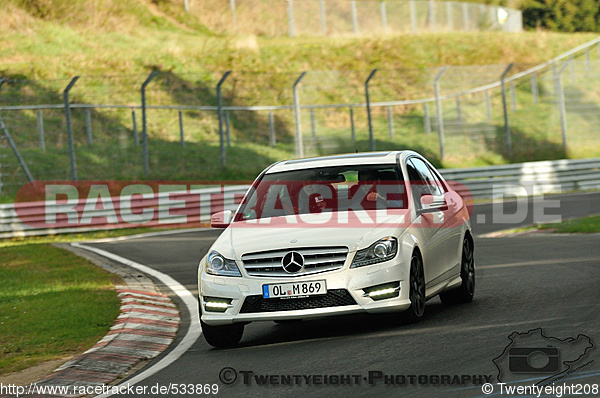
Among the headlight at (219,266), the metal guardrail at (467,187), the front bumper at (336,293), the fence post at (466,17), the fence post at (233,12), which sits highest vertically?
the fence post at (233,12)

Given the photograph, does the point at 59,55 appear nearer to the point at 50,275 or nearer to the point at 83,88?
the point at 83,88

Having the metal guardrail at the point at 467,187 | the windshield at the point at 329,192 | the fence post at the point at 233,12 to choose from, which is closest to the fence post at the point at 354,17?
the fence post at the point at 233,12

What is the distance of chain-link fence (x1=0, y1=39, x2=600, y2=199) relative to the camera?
29.6 m

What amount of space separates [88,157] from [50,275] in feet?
48.3

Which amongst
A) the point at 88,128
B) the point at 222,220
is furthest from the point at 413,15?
the point at 222,220

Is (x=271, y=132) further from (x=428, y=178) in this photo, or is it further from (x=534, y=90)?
(x=428, y=178)

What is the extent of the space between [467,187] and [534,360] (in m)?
22.5

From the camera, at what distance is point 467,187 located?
1160 inches

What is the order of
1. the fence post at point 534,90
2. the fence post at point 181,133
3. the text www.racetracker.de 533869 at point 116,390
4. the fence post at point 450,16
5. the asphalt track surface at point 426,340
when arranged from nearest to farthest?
1. the asphalt track surface at point 426,340
2. the text www.racetracker.de 533869 at point 116,390
3. the fence post at point 181,133
4. the fence post at point 534,90
5. the fence post at point 450,16

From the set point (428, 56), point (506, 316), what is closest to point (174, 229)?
point (506, 316)

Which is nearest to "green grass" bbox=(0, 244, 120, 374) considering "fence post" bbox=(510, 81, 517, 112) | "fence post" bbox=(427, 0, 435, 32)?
"fence post" bbox=(510, 81, 517, 112)

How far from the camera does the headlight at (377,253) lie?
8672 mm

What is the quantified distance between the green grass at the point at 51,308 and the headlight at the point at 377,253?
2724 mm

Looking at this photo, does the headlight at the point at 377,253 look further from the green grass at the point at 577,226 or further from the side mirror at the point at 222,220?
the green grass at the point at 577,226
